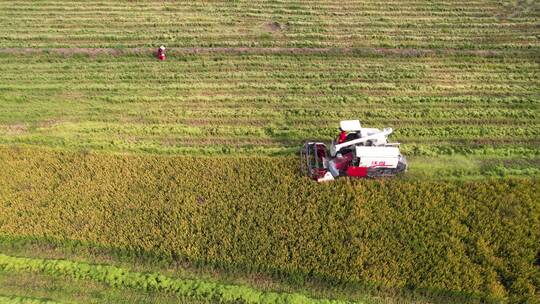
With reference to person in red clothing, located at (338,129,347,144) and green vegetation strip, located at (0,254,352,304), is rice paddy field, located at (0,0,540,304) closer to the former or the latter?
green vegetation strip, located at (0,254,352,304)

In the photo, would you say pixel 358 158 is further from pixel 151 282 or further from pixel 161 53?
pixel 161 53

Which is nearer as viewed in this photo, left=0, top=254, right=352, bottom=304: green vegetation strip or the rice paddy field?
left=0, top=254, right=352, bottom=304: green vegetation strip

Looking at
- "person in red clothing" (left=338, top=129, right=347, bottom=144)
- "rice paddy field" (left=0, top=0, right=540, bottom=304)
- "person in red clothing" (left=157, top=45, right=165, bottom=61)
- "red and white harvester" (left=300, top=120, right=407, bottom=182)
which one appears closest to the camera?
"rice paddy field" (left=0, top=0, right=540, bottom=304)

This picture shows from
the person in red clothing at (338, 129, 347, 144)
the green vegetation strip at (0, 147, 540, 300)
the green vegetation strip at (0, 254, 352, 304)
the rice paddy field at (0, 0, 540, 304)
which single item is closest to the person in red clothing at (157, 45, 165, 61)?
the rice paddy field at (0, 0, 540, 304)

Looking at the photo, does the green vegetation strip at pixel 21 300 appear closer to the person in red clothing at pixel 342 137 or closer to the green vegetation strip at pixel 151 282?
the green vegetation strip at pixel 151 282

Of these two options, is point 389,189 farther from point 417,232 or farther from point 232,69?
point 232,69

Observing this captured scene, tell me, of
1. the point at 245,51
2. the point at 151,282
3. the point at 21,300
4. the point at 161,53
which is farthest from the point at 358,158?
the point at 161,53
